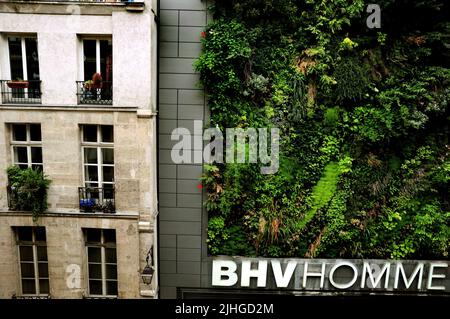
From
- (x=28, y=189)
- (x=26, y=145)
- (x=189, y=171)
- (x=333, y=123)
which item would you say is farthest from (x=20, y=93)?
(x=333, y=123)

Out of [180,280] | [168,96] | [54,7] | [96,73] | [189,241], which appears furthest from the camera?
[180,280]

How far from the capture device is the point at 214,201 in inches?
296

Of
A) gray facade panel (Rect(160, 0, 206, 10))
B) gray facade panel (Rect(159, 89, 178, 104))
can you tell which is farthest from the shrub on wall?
gray facade panel (Rect(160, 0, 206, 10))

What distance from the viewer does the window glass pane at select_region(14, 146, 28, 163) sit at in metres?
7.13

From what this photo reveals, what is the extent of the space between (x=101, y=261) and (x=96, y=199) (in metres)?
1.49

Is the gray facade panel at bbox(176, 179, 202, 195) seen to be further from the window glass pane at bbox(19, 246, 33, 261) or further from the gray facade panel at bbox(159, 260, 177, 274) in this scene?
the window glass pane at bbox(19, 246, 33, 261)

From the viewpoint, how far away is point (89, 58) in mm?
6988

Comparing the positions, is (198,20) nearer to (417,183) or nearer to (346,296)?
(417,183)

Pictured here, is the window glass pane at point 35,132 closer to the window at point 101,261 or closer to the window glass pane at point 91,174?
the window glass pane at point 91,174

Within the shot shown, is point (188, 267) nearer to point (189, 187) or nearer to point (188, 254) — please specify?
point (188, 254)

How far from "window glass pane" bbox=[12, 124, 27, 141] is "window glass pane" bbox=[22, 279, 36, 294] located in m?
3.29
